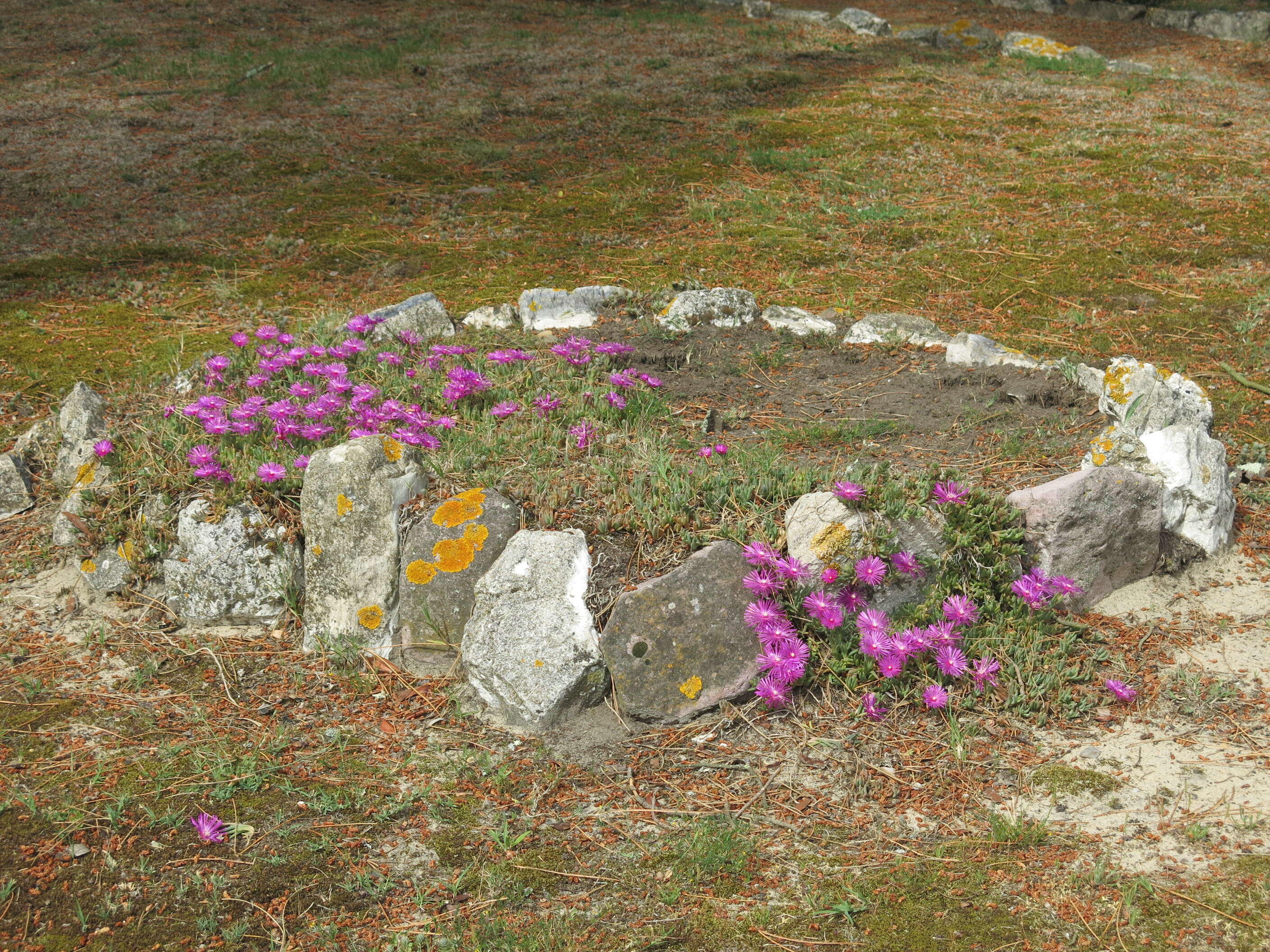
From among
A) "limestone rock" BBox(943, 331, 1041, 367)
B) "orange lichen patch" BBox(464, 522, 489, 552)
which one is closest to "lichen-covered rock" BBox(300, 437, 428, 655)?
"orange lichen patch" BBox(464, 522, 489, 552)

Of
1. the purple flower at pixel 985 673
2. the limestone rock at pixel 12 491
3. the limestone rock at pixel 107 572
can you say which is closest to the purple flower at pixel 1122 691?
the purple flower at pixel 985 673

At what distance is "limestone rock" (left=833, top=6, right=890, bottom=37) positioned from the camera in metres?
17.3

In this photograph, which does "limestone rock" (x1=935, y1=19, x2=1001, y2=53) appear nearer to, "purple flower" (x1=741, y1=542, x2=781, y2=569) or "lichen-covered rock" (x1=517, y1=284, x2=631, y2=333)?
"lichen-covered rock" (x1=517, y1=284, x2=631, y2=333)

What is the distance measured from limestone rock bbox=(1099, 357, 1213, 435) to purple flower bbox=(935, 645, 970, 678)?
1667mm

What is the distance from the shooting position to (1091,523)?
14.2 feet

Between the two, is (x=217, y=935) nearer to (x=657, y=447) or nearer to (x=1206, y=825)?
(x=657, y=447)

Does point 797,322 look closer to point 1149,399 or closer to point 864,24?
point 1149,399

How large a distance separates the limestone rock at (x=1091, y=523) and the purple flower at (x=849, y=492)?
797 mm

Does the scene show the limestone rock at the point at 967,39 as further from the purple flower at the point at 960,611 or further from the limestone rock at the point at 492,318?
the purple flower at the point at 960,611

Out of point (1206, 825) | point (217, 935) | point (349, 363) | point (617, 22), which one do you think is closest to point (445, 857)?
point (217, 935)

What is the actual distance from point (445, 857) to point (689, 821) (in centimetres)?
85

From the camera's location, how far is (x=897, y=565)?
13.4 ft

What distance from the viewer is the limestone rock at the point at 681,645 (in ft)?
12.7

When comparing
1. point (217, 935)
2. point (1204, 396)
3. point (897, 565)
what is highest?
point (1204, 396)
